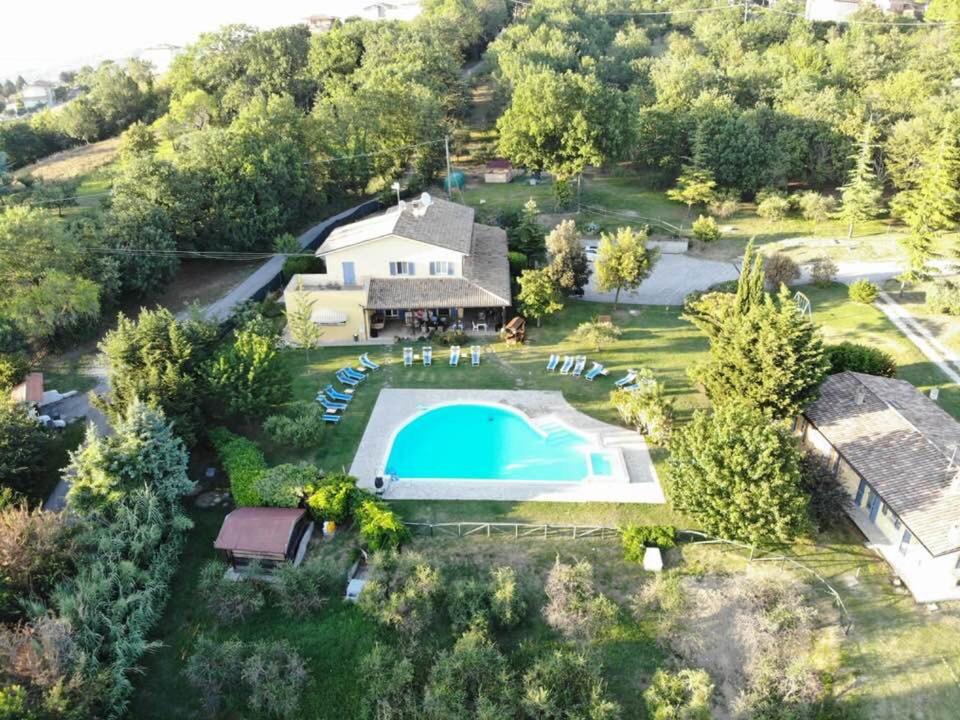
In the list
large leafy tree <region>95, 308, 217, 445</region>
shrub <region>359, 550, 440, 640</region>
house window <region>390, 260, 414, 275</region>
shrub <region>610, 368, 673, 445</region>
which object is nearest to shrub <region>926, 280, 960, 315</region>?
shrub <region>610, 368, 673, 445</region>

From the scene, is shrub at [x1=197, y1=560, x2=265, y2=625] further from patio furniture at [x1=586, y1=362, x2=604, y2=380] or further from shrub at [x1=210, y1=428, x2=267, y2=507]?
patio furniture at [x1=586, y1=362, x2=604, y2=380]

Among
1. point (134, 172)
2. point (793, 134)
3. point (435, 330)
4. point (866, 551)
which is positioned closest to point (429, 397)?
point (435, 330)

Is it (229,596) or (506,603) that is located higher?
(506,603)

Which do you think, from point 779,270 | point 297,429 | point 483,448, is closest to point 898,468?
point 483,448

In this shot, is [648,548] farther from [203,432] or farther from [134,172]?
[134,172]

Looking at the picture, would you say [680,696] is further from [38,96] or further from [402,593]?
[38,96]

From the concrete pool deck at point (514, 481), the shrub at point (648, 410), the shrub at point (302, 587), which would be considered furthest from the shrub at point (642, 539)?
the shrub at point (302, 587)
